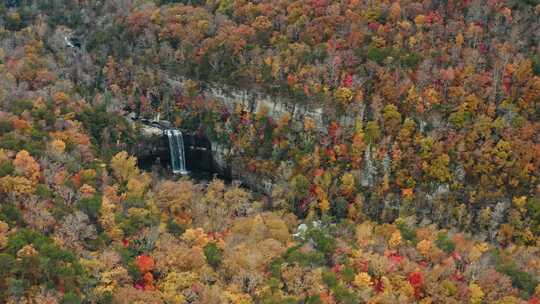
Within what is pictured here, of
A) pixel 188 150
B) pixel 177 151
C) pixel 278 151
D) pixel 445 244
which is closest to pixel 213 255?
pixel 445 244

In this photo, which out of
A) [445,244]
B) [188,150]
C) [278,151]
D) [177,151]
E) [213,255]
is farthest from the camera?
[188,150]

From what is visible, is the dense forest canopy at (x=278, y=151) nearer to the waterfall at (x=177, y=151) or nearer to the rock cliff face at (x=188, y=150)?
the rock cliff face at (x=188, y=150)

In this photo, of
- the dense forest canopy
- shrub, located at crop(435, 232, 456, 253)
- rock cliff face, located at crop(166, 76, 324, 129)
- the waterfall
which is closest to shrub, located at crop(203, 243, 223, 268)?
the dense forest canopy

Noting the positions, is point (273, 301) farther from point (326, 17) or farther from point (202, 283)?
point (326, 17)

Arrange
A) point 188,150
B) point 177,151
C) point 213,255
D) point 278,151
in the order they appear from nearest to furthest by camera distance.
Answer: point 213,255, point 278,151, point 177,151, point 188,150

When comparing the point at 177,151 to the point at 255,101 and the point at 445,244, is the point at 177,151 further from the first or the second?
the point at 445,244

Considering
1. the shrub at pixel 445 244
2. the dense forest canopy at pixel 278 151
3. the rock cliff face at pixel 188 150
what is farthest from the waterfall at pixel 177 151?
the shrub at pixel 445 244

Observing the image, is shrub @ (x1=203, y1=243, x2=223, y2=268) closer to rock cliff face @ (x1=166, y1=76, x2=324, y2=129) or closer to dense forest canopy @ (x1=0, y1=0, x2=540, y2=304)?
dense forest canopy @ (x1=0, y1=0, x2=540, y2=304)
